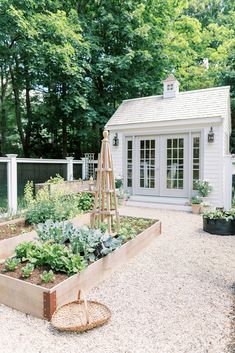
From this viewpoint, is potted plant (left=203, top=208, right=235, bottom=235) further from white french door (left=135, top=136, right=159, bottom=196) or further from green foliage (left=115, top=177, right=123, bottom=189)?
green foliage (left=115, top=177, right=123, bottom=189)

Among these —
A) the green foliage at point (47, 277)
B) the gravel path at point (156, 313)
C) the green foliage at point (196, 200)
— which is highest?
the green foliage at point (196, 200)

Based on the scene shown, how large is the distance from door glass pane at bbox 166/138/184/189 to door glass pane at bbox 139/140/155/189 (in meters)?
0.50

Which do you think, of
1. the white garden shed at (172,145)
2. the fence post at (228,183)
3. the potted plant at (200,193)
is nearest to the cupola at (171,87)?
the white garden shed at (172,145)

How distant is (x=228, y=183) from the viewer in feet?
23.8

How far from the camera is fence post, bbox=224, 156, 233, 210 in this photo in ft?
23.7

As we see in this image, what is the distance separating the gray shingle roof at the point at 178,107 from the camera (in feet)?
25.0

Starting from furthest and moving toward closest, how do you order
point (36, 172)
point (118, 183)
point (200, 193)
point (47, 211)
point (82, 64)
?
1. point (82, 64)
2. point (118, 183)
3. point (200, 193)
4. point (36, 172)
5. point (47, 211)

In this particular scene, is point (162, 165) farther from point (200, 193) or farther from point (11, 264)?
point (11, 264)

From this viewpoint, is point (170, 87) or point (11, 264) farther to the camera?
point (170, 87)

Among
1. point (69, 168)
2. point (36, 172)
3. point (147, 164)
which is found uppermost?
point (147, 164)

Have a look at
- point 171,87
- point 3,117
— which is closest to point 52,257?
point 171,87

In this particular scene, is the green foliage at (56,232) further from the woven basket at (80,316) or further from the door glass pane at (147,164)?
the door glass pane at (147,164)

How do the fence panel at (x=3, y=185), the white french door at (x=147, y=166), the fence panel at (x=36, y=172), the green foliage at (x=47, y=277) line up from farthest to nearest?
the white french door at (x=147, y=166), the fence panel at (x=36, y=172), the fence panel at (x=3, y=185), the green foliage at (x=47, y=277)

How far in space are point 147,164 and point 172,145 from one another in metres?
1.00
